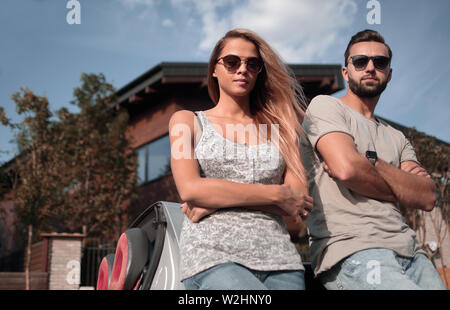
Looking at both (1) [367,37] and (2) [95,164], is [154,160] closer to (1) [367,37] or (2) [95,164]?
(2) [95,164]

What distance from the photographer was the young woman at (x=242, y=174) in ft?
6.29

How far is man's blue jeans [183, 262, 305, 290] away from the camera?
1.80 metres

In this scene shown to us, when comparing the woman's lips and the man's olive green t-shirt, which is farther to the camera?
the woman's lips

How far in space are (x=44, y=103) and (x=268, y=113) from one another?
1351 centimetres

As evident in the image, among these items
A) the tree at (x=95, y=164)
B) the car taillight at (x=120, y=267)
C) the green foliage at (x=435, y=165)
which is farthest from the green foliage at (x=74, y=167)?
the car taillight at (x=120, y=267)

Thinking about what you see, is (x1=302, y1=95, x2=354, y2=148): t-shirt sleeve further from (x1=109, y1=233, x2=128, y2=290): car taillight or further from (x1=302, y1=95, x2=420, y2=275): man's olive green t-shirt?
(x1=109, y1=233, x2=128, y2=290): car taillight

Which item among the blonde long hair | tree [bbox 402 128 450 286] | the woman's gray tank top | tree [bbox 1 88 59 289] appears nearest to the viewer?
the woman's gray tank top

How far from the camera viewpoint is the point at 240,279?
181 cm

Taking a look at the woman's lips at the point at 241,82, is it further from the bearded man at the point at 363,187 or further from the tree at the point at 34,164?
the tree at the point at 34,164

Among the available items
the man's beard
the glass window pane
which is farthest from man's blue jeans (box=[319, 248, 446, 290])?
the glass window pane

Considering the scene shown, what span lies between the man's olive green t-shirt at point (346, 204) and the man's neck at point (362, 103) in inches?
2.9

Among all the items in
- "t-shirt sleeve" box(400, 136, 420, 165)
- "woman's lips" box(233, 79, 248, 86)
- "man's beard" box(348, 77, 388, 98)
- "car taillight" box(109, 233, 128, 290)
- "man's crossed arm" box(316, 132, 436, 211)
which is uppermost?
"man's beard" box(348, 77, 388, 98)

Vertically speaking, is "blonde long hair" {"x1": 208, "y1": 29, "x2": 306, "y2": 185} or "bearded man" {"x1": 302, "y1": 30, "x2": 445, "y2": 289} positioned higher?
"blonde long hair" {"x1": 208, "y1": 29, "x2": 306, "y2": 185}
